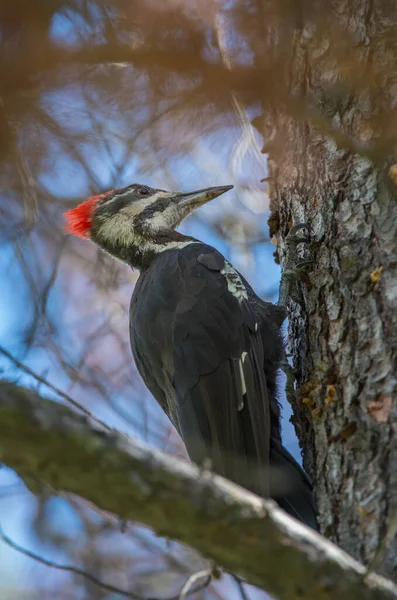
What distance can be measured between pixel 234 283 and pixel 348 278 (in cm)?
91

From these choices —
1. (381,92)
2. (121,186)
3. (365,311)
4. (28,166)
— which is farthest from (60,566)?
(121,186)

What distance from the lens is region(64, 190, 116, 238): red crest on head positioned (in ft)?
14.8

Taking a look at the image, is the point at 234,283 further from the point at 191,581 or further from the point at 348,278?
the point at 191,581

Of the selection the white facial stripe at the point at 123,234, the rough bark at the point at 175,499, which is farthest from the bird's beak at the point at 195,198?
the rough bark at the point at 175,499

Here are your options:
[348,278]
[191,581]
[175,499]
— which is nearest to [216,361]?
[348,278]

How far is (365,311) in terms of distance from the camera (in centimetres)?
273

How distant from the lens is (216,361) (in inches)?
131

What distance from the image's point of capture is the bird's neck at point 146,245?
14.2 ft

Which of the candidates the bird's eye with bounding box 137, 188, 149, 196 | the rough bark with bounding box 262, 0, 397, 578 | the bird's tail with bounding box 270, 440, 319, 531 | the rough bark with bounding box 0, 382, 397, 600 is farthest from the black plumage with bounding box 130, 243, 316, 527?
the rough bark with bounding box 0, 382, 397, 600

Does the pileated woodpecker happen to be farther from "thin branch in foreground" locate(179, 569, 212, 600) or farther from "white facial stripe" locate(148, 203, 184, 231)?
"thin branch in foreground" locate(179, 569, 212, 600)

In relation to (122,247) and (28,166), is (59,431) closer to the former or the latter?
(28,166)

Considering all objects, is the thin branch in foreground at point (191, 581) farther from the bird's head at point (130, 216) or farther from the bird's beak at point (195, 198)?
the bird's beak at point (195, 198)

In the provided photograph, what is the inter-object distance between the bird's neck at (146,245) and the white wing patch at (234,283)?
22.1 inches

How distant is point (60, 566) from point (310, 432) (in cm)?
115
